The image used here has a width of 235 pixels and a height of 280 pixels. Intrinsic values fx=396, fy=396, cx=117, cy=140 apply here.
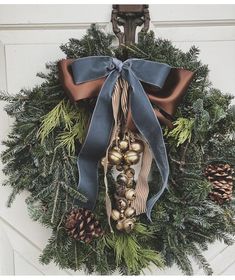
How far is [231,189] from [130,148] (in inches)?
10.2

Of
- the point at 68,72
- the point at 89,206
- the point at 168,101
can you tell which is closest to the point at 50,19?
the point at 68,72

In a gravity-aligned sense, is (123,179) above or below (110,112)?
below

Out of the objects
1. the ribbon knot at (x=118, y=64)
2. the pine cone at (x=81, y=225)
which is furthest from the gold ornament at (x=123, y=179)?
the ribbon knot at (x=118, y=64)

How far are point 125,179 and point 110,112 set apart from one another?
0.16 meters

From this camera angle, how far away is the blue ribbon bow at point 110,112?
0.89 meters

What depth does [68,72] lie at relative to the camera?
2.99 feet

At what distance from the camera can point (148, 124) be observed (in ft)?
2.93

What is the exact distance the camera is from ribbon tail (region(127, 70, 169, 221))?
890 millimetres

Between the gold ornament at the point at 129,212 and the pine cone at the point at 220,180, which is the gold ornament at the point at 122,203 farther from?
the pine cone at the point at 220,180

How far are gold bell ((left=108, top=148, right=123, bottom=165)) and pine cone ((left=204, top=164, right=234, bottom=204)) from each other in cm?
20

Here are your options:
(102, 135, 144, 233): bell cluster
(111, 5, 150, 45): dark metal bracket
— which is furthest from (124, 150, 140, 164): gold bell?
(111, 5, 150, 45): dark metal bracket

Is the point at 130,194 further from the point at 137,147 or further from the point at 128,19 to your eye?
the point at 128,19

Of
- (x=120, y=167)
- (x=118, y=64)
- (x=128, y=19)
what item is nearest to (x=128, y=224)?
(x=120, y=167)

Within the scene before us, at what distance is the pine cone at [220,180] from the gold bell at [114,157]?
0.67 ft
